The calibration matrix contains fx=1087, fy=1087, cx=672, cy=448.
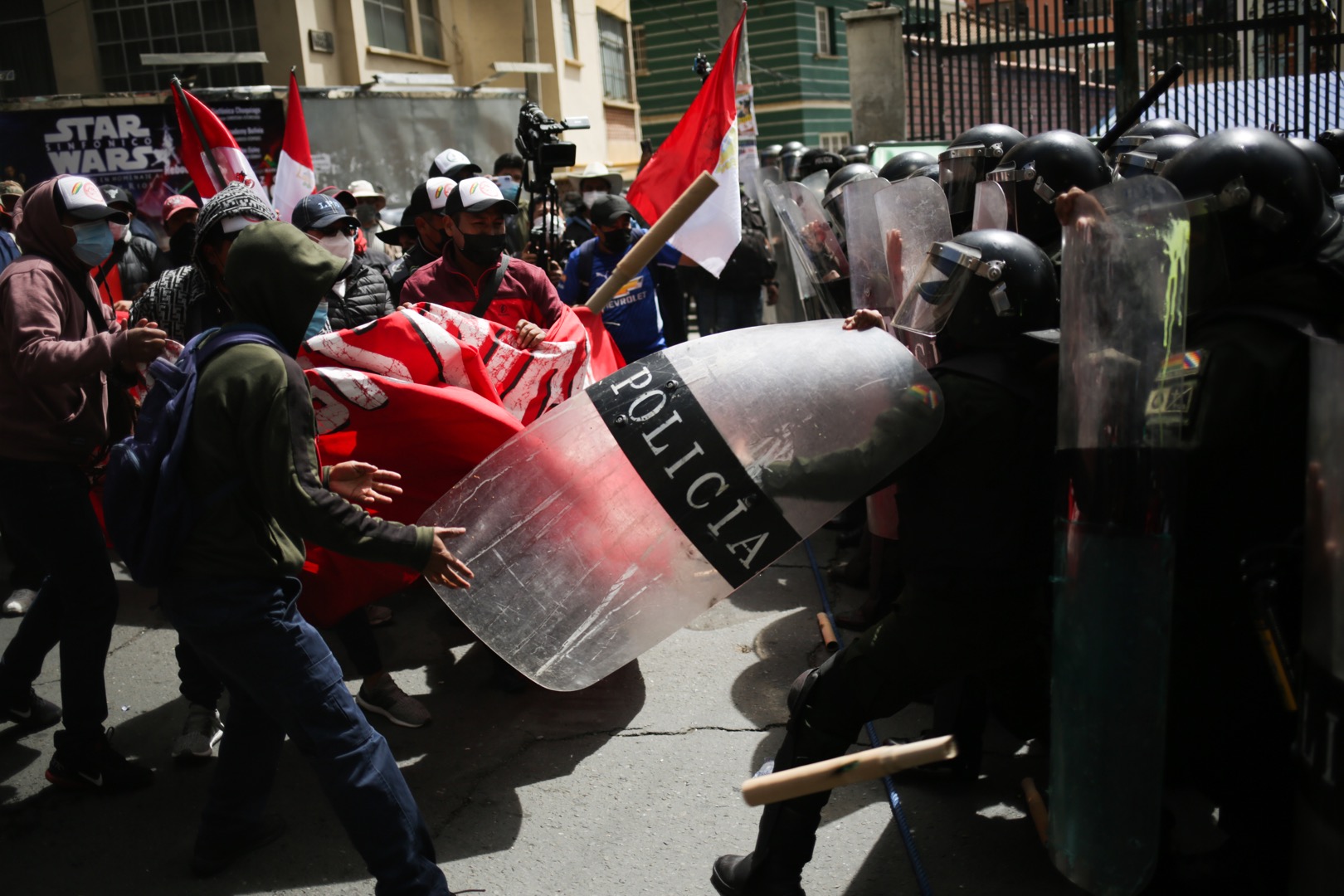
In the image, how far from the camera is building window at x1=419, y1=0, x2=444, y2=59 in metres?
18.1

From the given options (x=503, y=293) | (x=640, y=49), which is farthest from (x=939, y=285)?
(x=640, y=49)

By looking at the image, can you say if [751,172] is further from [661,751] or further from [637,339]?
[661,751]

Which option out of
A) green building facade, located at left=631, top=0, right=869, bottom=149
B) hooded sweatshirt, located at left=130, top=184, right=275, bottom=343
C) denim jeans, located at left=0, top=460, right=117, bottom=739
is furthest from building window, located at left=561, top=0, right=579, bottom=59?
denim jeans, located at left=0, top=460, right=117, bottom=739

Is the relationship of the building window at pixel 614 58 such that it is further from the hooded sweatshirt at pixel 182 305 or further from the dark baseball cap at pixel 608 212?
the hooded sweatshirt at pixel 182 305

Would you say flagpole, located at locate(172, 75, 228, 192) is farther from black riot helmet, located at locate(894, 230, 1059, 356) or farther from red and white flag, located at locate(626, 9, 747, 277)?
black riot helmet, located at locate(894, 230, 1059, 356)

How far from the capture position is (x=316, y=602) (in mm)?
3746

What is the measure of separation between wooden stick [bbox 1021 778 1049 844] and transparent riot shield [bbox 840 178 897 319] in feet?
4.88

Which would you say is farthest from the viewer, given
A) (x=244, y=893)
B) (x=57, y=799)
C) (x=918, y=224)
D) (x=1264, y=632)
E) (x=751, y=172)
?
(x=751, y=172)

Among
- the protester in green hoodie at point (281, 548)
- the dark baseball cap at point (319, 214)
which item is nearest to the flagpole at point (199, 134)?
the dark baseball cap at point (319, 214)

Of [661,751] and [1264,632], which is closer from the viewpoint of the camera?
[1264,632]

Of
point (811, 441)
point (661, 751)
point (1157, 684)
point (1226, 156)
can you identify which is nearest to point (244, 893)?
point (661, 751)

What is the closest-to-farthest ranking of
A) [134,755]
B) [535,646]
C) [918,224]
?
[535,646] < [918,224] < [134,755]

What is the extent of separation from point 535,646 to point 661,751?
3.50 ft

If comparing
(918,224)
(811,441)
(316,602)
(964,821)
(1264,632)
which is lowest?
(964,821)
